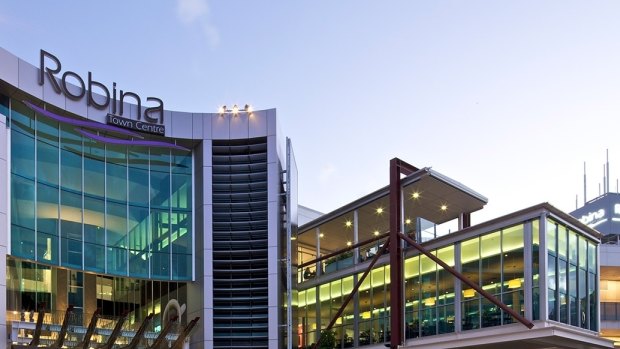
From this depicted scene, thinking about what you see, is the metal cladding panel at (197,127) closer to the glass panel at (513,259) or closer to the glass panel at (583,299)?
the glass panel at (513,259)

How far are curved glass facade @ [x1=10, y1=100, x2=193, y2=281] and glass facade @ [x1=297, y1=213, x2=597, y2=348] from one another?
867cm

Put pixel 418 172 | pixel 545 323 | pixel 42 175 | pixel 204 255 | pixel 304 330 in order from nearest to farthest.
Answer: pixel 545 323, pixel 42 175, pixel 418 172, pixel 204 255, pixel 304 330

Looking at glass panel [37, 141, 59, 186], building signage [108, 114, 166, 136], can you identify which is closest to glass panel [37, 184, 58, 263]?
glass panel [37, 141, 59, 186]

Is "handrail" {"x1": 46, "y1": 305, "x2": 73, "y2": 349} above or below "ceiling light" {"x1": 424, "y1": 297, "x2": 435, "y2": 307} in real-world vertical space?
below

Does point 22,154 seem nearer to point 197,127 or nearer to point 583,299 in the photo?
point 197,127

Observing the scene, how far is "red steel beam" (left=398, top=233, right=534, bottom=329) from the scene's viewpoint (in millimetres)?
25609

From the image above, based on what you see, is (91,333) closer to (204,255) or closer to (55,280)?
(55,280)

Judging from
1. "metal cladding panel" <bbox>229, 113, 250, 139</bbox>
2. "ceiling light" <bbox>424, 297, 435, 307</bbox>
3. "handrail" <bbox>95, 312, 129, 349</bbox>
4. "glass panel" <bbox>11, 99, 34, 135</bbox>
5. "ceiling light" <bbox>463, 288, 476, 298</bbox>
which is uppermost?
"metal cladding panel" <bbox>229, 113, 250, 139</bbox>

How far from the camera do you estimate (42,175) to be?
28078 mm

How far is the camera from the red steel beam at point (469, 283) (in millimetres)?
25609

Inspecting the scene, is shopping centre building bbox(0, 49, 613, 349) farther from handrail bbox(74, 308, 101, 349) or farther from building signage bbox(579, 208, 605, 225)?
building signage bbox(579, 208, 605, 225)

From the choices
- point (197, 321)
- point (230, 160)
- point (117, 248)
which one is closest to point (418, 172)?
point (230, 160)

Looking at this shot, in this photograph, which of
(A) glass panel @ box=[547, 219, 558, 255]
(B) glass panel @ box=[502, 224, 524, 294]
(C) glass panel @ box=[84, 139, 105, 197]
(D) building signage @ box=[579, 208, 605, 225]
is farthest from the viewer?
(D) building signage @ box=[579, 208, 605, 225]

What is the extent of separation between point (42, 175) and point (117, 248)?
4573 millimetres
